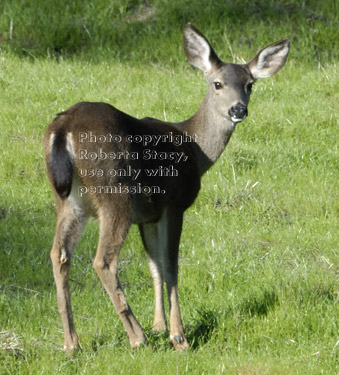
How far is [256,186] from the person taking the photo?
7.29m

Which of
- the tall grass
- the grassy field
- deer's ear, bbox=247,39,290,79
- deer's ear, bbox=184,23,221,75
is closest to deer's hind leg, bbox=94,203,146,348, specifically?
the grassy field

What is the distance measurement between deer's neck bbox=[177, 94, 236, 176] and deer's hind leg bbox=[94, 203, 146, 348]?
126 cm

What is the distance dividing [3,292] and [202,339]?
1297 mm

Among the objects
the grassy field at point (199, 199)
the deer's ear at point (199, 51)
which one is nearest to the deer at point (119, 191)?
the grassy field at point (199, 199)

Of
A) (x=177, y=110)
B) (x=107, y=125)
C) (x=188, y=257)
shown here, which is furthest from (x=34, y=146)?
(x=107, y=125)

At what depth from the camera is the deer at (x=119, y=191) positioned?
4903 mm

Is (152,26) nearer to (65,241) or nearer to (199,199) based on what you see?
(199,199)

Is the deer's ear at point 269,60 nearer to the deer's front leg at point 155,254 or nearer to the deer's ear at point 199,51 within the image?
the deer's ear at point 199,51

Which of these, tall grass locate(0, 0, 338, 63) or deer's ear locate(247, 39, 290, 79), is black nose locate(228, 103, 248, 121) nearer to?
deer's ear locate(247, 39, 290, 79)

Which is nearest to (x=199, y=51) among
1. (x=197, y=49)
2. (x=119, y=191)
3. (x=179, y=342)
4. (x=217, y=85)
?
(x=197, y=49)

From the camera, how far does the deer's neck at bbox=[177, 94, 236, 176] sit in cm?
613

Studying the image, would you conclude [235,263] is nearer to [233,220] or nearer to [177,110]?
[233,220]

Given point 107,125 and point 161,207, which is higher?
point 107,125

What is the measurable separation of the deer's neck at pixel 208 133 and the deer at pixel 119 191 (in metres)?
0.08
